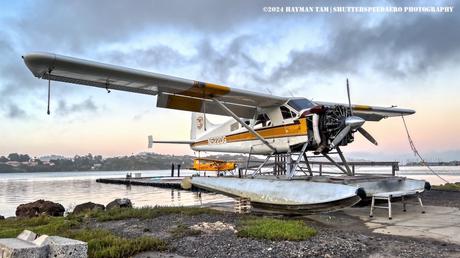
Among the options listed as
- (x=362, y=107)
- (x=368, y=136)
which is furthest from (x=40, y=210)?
(x=362, y=107)

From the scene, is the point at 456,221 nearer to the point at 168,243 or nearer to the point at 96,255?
the point at 168,243

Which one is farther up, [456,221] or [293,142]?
[293,142]

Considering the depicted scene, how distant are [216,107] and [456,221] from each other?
7746 millimetres

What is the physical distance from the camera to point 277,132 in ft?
38.1

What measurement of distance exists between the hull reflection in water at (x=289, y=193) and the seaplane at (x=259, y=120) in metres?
0.02

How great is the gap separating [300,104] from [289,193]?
324 centimetres

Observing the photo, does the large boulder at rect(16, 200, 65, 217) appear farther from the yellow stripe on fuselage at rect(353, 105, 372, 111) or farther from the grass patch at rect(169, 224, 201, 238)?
the yellow stripe on fuselage at rect(353, 105, 372, 111)

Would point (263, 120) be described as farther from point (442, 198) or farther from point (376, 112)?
point (442, 198)

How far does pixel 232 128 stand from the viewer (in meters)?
13.8

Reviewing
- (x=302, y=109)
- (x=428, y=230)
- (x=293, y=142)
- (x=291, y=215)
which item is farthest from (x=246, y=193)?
(x=428, y=230)

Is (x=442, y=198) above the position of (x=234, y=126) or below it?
below

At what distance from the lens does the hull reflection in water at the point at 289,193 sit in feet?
25.6

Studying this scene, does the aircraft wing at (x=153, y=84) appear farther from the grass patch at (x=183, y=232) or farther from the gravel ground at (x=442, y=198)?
the gravel ground at (x=442, y=198)

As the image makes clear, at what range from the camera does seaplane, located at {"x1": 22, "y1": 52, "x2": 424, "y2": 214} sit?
8.25 meters
